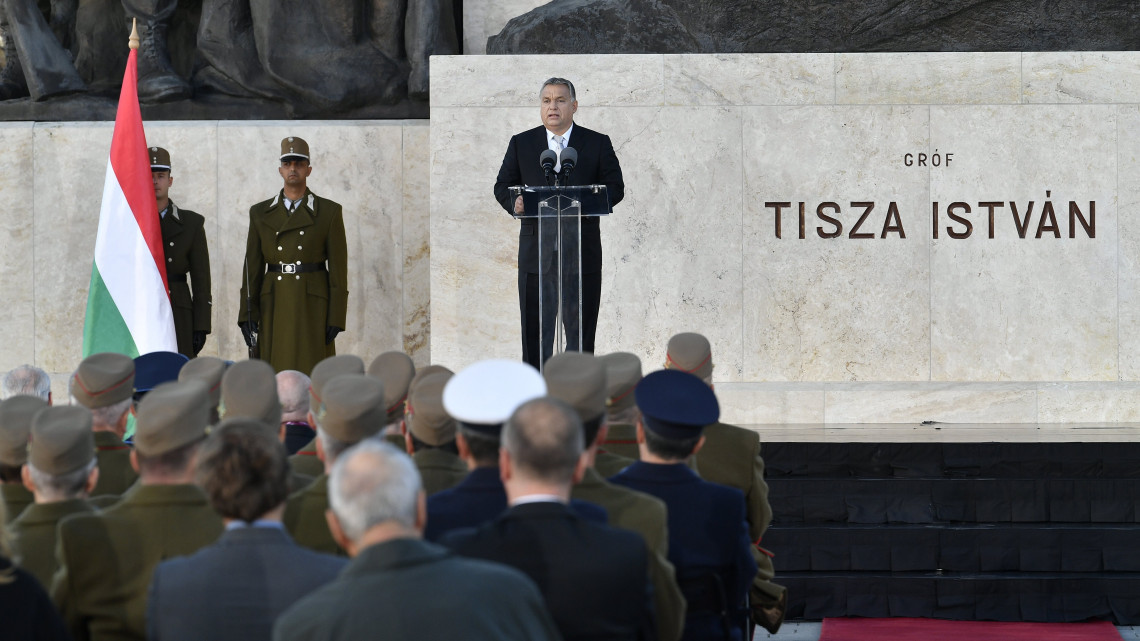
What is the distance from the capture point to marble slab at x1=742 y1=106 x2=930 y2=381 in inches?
359

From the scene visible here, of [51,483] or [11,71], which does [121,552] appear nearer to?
[51,483]

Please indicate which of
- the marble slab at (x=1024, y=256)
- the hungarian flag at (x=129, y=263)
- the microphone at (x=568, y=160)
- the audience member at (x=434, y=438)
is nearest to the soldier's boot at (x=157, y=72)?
the hungarian flag at (x=129, y=263)

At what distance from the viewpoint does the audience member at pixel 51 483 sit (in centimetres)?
311

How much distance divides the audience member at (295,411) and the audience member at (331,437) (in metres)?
1.08

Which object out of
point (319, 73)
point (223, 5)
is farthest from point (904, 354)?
point (223, 5)

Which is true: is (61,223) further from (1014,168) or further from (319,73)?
(1014,168)

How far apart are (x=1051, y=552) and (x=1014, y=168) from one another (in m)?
3.59

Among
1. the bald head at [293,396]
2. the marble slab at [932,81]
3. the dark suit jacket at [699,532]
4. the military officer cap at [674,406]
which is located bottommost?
the dark suit jacket at [699,532]

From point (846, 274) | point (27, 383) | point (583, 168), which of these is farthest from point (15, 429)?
point (846, 274)

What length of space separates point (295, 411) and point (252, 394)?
68cm

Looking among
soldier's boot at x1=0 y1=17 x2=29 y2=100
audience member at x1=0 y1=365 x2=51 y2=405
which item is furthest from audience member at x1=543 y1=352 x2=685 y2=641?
soldier's boot at x1=0 y1=17 x2=29 y2=100

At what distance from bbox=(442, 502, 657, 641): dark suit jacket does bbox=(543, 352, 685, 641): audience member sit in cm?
10

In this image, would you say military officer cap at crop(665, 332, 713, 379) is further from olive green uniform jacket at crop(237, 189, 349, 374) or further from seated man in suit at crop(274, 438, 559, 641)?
olive green uniform jacket at crop(237, 189, 349, 374)

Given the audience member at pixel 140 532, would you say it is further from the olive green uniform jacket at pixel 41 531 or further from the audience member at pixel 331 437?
the audience member at pixel 331 437
